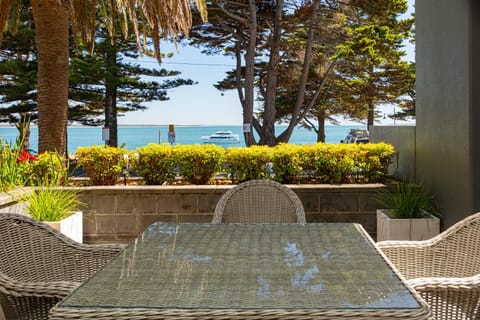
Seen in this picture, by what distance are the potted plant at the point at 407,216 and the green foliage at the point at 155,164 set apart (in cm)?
201

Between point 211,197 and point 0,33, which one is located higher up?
point 0,33

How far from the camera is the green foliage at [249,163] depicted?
16.9ft

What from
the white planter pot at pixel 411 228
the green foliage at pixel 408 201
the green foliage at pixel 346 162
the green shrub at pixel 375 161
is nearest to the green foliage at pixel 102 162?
the green foliage at pixel 346 162

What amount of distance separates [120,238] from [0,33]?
2344 millimetres

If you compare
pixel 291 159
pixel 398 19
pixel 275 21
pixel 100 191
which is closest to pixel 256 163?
pixel 291 159

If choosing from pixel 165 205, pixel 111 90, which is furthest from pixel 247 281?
pixel 111 90

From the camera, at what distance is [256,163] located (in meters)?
5.15

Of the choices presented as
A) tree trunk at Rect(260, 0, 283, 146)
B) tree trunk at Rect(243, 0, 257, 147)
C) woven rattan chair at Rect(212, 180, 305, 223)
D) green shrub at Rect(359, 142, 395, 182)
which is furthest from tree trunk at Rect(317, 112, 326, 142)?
woven rattan chair at Rect(212, 180, 305, 223)

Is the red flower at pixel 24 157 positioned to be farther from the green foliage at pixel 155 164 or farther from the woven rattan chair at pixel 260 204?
the woven rattan chair at pixel 260 204

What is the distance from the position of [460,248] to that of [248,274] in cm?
98

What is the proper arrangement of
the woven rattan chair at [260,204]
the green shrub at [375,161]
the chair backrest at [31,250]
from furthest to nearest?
the green shrub at [375,161] < the woven rattan chair at [260,204] < the chair backrest at [31,250]

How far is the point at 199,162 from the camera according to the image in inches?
203

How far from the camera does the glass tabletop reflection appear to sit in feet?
4.44

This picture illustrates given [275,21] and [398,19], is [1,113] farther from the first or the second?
[398,19]
